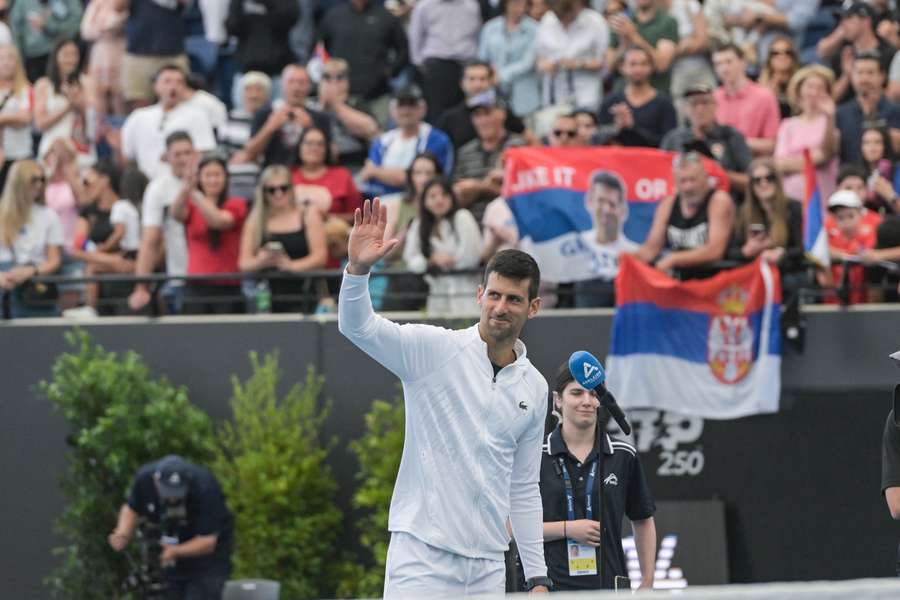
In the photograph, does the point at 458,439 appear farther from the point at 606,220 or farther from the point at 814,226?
the point at 606,220

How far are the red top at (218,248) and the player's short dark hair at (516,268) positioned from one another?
711 cm

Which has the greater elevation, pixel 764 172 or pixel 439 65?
pixel 439 65

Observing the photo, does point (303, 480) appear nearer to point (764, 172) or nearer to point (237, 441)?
point (237, 441)

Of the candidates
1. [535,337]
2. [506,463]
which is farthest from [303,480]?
[506,463]

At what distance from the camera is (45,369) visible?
44.5 ft

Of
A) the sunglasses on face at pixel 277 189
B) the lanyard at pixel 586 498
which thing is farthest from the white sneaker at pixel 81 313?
the lanyard at pixel 586 498

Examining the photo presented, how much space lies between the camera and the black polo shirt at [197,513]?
12.0 meters

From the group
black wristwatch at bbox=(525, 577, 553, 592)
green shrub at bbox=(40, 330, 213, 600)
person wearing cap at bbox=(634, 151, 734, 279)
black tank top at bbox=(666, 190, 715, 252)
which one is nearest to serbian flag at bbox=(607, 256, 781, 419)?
person wearing cap at bbox=(634, 151, 734, 279)

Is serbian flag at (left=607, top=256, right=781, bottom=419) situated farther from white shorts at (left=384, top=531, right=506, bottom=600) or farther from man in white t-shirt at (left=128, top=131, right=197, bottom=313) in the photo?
white shorts at (left=384, top=531, right=506, bottom=600)

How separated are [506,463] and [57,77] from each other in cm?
1025

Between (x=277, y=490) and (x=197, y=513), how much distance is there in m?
0.76

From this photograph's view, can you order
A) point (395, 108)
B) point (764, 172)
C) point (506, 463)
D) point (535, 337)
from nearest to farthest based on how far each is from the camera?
point (506, 463)
point (764, 172)
point (535, 337)
point (395, 108)

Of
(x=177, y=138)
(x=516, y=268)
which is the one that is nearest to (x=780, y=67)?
(x=177, y=138)

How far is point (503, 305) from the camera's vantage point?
21.0 feet
